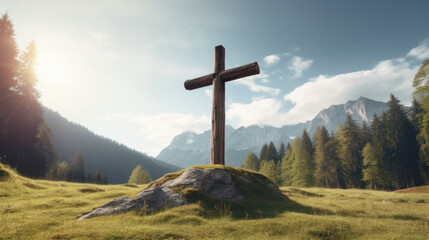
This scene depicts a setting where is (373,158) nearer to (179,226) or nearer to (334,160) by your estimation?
(334,160)

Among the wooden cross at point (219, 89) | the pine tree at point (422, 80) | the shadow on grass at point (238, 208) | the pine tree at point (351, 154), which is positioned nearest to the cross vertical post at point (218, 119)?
the wooden cross at point (219, 89)

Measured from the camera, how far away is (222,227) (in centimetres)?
496

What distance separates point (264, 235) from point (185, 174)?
4.91 m

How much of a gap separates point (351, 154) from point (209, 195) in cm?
4354

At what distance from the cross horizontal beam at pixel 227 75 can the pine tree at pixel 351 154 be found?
4106 cm

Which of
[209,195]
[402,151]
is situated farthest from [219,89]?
[402,151]

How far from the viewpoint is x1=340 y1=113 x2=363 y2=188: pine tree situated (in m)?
41.4

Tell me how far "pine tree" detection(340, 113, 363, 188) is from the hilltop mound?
129 ft

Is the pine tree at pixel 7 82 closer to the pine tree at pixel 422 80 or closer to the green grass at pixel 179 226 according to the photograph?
the green grass at pixel 179 226

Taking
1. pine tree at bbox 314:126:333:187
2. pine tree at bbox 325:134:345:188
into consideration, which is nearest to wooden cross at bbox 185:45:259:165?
pine tree at bbox 314:126:333:187

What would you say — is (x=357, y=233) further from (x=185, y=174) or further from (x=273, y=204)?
(x=185, y=174)

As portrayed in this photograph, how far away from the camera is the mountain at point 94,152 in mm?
173000

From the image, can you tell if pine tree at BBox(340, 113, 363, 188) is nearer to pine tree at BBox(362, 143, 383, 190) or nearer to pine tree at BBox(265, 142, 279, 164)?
pine tree at BBox(362, 143, 383, 190)

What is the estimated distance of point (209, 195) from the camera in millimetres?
7660
